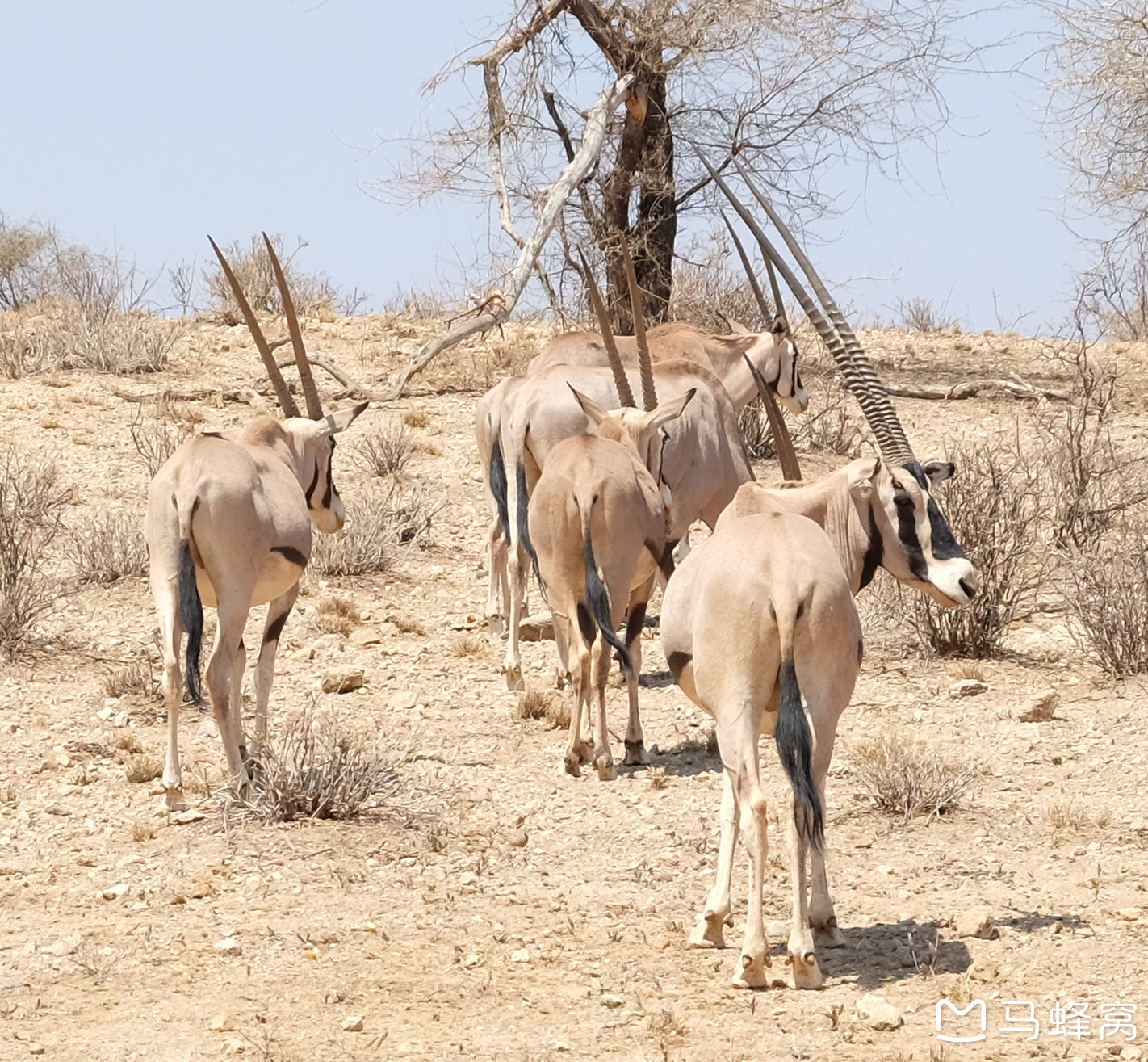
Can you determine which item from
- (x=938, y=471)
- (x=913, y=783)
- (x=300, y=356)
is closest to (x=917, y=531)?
(x=938, y=471)

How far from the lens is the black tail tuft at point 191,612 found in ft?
21.4

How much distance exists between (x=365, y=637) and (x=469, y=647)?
72 centimetres

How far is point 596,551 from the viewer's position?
7.30 meters

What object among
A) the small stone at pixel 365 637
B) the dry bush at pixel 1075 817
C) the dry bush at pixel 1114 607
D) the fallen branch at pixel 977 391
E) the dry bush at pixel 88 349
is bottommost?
the dry bush at pixel 1075 817

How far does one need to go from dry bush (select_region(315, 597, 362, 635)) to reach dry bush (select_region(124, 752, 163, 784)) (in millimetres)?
2664

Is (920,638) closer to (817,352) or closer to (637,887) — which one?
(637,887)

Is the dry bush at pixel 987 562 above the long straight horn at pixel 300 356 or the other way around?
the other way around

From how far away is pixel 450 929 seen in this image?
5.58 metres

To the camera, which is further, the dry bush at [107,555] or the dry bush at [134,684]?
the dry bush at [107,555]

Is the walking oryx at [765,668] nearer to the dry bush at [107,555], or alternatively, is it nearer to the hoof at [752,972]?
the hoof at [752,972]

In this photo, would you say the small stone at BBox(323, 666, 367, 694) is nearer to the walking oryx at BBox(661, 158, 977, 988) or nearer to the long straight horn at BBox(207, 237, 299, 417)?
the long straight horn at BBox(207, 237, 299, 417)

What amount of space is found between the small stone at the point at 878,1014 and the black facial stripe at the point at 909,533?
1997 millimetres

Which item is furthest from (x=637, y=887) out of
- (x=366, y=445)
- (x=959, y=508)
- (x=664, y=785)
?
(x=366, y=445)

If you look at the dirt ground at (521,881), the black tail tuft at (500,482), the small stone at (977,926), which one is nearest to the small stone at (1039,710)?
the dirt ground at (521,881)
